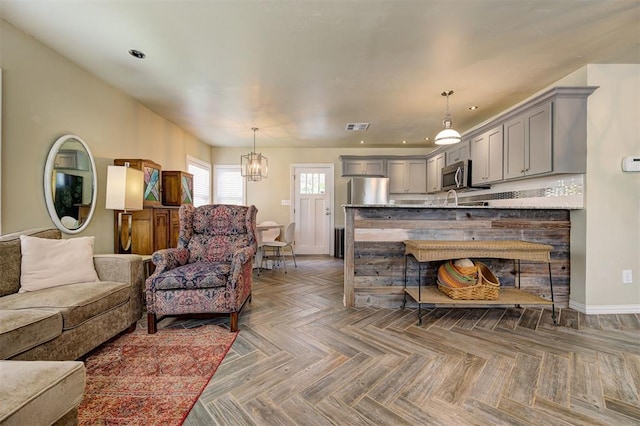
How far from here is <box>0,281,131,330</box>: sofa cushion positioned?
1.59 metres

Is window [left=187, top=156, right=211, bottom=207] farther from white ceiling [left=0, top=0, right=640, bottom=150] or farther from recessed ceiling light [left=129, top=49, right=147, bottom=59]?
recessed ceiling light [left=129, top=49, right=147, bottom=59]

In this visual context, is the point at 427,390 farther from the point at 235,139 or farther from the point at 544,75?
the point at 235,139

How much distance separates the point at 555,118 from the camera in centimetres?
264

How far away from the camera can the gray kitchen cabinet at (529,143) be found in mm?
2738

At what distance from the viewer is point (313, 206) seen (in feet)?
19.9

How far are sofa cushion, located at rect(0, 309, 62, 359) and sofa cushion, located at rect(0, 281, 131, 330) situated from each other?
0.06 m

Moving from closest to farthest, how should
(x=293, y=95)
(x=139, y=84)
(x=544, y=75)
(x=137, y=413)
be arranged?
(x=137, y=413) < (x=544, y=75) < (x=139, y=84) < (x=293, y=95)

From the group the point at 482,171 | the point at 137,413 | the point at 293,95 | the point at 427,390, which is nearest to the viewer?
the point at 137,413

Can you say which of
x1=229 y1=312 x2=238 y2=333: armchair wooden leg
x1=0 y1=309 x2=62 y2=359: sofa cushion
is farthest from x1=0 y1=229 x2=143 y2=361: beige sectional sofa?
x1=229 y1=312 x2=238 y2=333: armchair wooden leg

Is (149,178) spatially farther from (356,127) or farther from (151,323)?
(356,127)

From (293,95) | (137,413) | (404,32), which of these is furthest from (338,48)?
(137,413)

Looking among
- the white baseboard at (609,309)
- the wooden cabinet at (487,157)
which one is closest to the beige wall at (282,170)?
the wooden cabinet at (487,157)

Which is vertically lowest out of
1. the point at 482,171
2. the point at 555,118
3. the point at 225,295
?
the point at 225,295

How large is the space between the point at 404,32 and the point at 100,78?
326 centimetres
